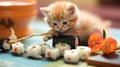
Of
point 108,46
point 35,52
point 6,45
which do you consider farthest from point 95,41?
point 6,45

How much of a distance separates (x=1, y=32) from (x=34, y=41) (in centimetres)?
14

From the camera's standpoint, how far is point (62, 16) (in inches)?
32.5

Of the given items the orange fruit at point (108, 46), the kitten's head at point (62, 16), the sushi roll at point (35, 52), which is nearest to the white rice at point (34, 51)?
the sushi roll at point (35, 52)

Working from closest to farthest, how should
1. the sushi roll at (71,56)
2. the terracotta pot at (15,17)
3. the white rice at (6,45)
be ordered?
the sushi roll at (71,56) < the white rice at (6,45) < the terracotta pot at (15,17)

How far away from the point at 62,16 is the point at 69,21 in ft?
0.11

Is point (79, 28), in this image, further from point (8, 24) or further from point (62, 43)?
point (8, 24)

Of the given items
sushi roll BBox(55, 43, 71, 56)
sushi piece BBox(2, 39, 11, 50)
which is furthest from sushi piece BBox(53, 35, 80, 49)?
sushi piece BBox(2, 39, 11, 50)

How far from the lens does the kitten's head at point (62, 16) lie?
83cm

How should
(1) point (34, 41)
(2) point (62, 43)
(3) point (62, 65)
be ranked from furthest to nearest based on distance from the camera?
1. (1) point (34, 41)
2. (2) point (62, 43)
3. (3) point (62, 65)

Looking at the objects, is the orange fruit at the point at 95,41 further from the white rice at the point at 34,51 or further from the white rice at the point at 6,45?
the white rice at the point at 6,45

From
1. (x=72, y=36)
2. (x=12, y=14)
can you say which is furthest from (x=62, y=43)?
(x=12, y=14)

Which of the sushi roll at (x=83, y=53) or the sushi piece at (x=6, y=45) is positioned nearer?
the sushi roll at (x=83, y=53)

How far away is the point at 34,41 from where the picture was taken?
102cm

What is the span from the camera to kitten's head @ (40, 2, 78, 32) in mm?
829
